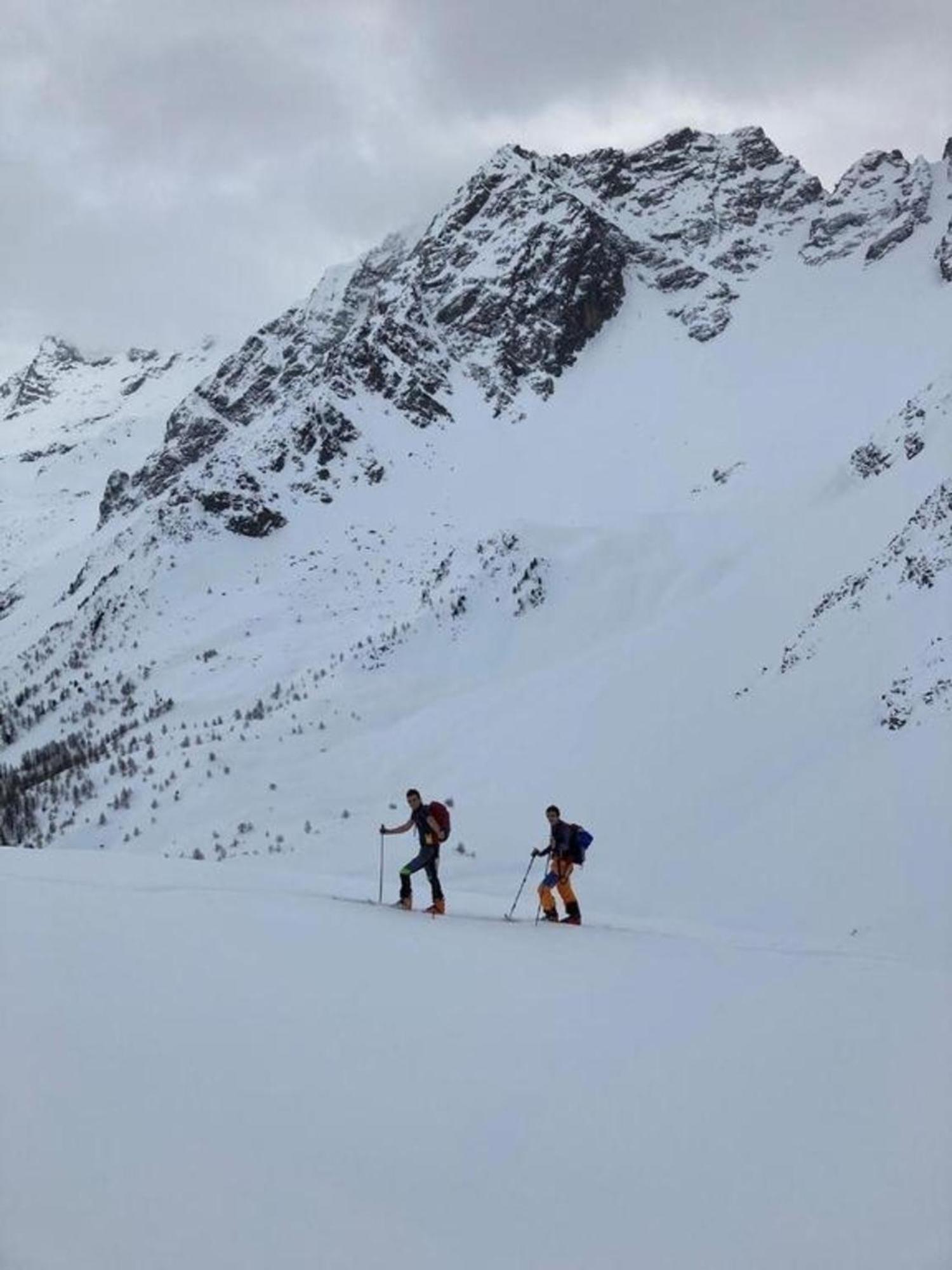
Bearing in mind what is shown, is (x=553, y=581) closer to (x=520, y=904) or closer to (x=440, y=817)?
(x=520, y=904)

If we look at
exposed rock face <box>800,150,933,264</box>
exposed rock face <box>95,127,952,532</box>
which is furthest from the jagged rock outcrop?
exposed rock face <box>800,150,933,264</box>

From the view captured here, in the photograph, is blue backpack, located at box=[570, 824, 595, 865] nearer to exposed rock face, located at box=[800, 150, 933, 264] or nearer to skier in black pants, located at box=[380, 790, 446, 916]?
skier in black pants, located at box=[380, 790, 446, 916]

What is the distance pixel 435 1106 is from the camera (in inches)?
185

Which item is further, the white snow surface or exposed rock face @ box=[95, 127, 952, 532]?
exposed rock face @ box=[95, 127, 952, 532]

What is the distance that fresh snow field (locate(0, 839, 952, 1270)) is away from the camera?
3611 mm

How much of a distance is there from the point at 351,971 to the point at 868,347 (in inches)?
2547

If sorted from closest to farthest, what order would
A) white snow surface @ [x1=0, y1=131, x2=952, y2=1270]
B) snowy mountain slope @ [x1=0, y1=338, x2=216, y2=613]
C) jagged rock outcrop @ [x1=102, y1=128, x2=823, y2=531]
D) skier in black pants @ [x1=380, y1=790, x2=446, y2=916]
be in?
1. white snow surface @ [x1=0, y1=131, x2=952, y2=1270]
2. skier in black pants @ [x1=380, y1=790, x2=446, y2=916]
3. jagged rock outcrop @ [x1=102, y1=128, x2=823, y2=531]
4. snowy mountain slope @ [x1=0, y1=338, x2=216, y2=613]

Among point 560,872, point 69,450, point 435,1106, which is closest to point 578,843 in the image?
point 560,872

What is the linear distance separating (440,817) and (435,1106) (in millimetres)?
6553

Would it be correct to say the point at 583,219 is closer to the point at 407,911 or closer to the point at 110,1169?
the point at 407,911

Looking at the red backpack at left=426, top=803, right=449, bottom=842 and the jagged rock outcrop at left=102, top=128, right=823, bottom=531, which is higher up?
the jagged rock outcrop at left=102, top=128, right=823, bottom=531

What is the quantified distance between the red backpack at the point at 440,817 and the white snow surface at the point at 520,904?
1.17m

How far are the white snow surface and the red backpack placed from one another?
3.82 feet

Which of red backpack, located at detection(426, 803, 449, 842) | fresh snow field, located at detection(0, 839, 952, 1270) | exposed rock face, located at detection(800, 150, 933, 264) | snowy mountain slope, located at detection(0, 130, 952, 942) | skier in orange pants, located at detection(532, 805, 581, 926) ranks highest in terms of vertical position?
exposed rock face, located at detection(800, 150, 933, 264)
